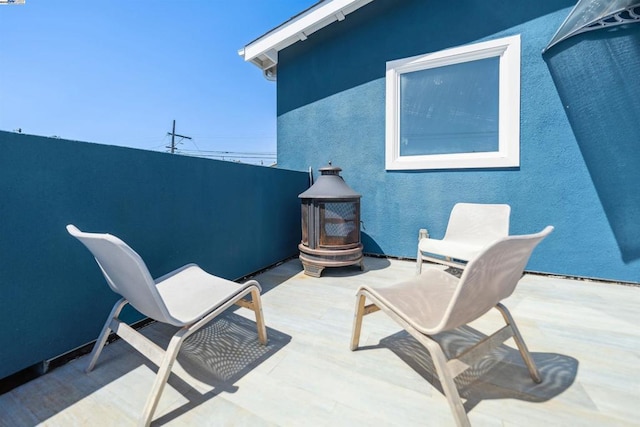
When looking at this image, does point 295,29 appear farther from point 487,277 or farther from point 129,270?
point 487,277

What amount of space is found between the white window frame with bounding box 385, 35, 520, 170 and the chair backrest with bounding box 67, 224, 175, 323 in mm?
3283

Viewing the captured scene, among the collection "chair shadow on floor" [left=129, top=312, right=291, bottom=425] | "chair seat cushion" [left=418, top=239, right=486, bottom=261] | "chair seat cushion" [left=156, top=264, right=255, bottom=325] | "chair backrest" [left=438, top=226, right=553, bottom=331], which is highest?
"chair backrest" [left=438, top=226, right=553, bottom=331]

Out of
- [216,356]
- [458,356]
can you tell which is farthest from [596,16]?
[216,356]

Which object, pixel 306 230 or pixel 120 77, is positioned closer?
pixel 306 230

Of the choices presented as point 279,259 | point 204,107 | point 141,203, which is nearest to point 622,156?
point 279,259

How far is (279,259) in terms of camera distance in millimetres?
3623

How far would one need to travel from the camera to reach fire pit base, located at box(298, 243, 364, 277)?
9.98ft

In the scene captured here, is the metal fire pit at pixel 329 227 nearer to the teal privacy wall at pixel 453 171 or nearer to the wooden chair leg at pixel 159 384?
the teal privacy wall at pixel 453 171

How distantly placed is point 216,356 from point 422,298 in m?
1.29

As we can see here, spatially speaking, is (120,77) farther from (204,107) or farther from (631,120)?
(631,120)

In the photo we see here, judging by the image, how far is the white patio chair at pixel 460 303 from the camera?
1.05 metres

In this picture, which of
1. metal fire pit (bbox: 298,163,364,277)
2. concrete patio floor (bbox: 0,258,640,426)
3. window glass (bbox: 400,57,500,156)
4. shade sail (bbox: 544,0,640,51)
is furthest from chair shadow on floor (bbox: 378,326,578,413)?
shade sail (bbox: 544,0,640,51)

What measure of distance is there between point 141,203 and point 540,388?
2675mm

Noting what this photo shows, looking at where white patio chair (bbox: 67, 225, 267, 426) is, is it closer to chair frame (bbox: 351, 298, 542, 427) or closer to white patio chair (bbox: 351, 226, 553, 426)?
chair frame (bbox: 351, 298, 542, 427)
